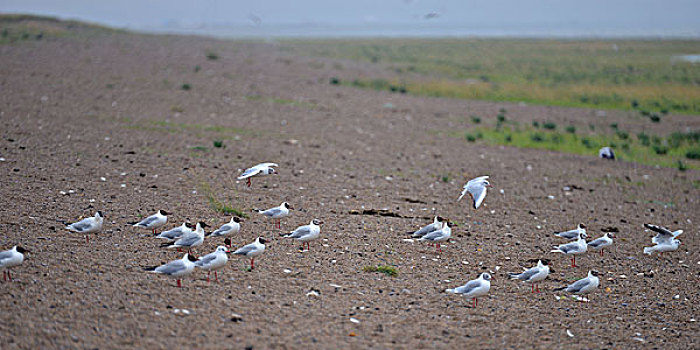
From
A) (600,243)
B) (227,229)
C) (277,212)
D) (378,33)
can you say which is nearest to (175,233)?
(227,229)

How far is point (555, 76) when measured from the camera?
1593 inches

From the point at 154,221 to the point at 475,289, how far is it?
499 centimetres

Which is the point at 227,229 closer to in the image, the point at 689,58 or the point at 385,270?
the point at 385,270

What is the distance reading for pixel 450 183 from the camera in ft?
48.6

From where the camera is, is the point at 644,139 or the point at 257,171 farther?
the point at 644,139

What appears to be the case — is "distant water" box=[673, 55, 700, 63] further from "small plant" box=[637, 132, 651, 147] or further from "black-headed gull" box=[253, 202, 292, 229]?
"black-headed gull" box=[253, 202, 292, 229]

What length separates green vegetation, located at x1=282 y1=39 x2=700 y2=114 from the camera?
1208 inches

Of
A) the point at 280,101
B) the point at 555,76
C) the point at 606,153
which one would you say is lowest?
the point at 606,153

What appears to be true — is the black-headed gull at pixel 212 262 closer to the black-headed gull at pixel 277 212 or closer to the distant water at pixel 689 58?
the black-headed gull at pixel 277 212

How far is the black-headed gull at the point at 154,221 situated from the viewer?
32.3 ft

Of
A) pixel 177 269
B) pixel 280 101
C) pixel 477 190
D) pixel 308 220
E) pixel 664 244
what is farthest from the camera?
pixel 280 101

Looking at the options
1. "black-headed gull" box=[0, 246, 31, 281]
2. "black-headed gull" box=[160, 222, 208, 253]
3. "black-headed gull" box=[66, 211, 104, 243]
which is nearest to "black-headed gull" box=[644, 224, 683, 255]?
"black-headed gull" box=[160, 222, 208, 253]

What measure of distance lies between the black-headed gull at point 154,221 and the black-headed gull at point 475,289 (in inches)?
179

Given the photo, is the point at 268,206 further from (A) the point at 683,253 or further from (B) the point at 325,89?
(B) the point at 325,89
